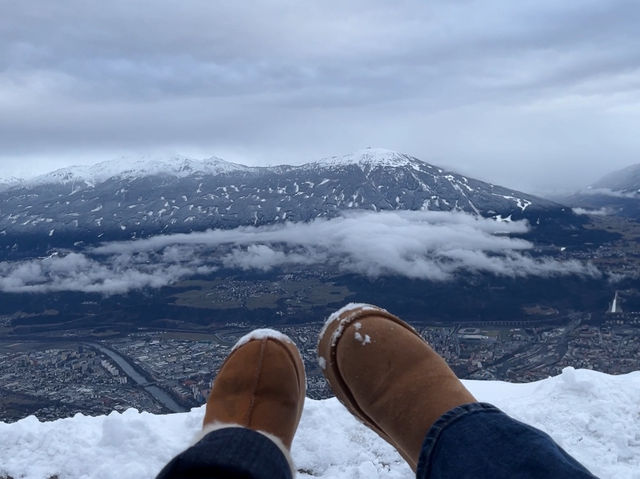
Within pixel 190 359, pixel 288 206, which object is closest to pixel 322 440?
pixel 190 359

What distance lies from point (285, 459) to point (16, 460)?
3.54 m

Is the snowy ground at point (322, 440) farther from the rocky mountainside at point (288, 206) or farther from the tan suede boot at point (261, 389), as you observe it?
the rocky mountainside at point (288, 206)

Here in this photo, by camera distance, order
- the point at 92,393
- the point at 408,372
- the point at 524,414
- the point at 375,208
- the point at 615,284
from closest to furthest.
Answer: the point at 408,372 < the point at 524,414 < the point at 92,393 < the point at 615,284 < the point at 375,208

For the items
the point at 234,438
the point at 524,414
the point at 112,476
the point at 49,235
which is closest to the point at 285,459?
the point at 234,438

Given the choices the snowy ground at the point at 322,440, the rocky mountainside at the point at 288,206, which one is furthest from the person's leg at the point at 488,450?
A: the rocky mountainside at the point at 288,206

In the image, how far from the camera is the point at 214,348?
34.8 metres

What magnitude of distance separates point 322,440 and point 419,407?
6.93 ft

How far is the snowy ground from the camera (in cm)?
452

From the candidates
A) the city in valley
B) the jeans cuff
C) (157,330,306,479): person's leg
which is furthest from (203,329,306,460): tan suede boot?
the city in valley

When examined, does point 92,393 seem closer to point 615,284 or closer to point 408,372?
point 408,372

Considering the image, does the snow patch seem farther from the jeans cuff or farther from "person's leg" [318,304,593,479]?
the jeans cuff

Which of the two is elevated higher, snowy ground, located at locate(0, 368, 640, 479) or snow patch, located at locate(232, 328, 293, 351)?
snow patch, located at locate(232, 328, 293, 351)

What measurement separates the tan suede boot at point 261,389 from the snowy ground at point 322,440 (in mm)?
1197

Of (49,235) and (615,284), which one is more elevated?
(615,284)
